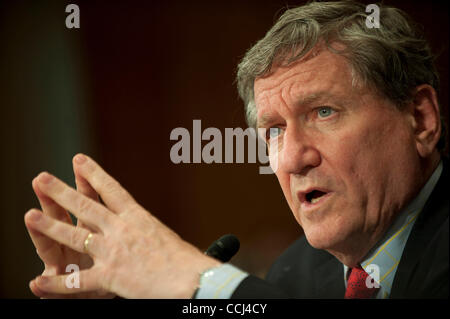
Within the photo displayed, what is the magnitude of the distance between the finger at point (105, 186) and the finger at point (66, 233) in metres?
0.07

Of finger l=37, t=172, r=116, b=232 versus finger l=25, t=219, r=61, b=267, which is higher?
finger l=37, t=172, r=116, b=232

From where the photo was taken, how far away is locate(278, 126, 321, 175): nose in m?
1.10

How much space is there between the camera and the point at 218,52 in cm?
148

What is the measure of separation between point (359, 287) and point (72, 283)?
2.34 ft

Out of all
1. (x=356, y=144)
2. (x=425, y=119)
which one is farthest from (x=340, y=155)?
(x=425, y=119)

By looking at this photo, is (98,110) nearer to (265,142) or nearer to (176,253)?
(265,142)

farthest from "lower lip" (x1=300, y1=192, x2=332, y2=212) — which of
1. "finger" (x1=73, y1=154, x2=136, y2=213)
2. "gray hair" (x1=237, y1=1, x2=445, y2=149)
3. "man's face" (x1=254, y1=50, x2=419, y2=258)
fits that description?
"finger" (x1=73, y1=154, x2=136, y2=213)

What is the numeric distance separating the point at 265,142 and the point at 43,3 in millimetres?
850

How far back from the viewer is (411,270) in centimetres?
101

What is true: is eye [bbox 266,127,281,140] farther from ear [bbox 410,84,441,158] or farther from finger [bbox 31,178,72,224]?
finger [bbox 31,178,72,224]

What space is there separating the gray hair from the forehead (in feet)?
0.06

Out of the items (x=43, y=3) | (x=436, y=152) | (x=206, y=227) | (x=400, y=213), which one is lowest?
(x=206, y=227)

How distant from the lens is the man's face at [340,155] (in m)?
1.11

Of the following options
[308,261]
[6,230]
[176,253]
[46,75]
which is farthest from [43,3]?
[308,261]
